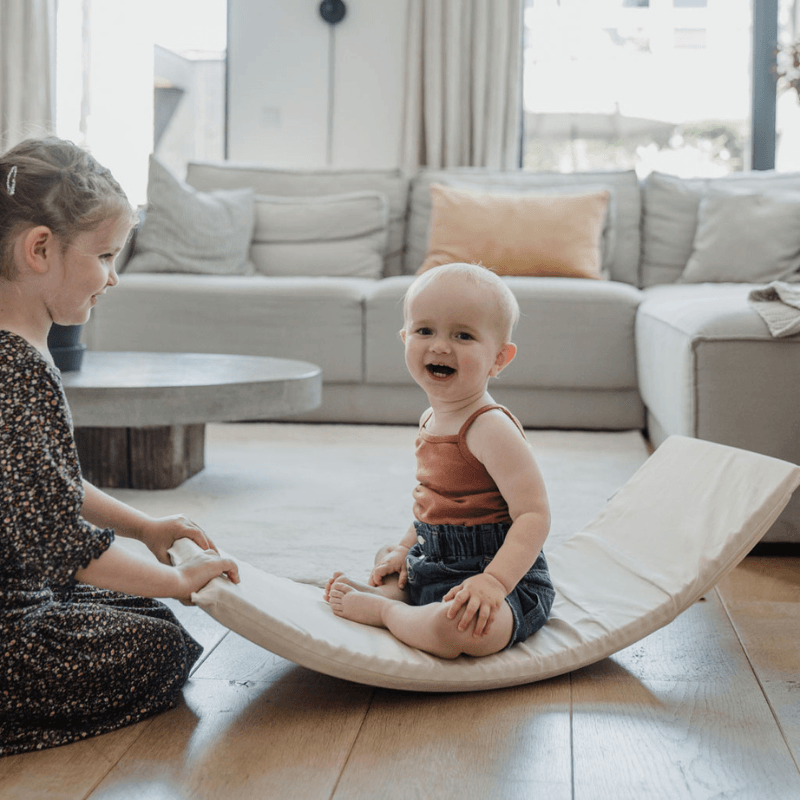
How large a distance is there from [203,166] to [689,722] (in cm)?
348

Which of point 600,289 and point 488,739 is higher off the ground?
point 600,289

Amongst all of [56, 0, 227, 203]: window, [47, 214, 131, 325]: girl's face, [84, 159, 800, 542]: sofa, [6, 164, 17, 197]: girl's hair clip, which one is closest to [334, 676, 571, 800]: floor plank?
[47, 214, 131, 325]: girl's face

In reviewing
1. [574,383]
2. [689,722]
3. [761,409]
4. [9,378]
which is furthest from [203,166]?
[689,722]

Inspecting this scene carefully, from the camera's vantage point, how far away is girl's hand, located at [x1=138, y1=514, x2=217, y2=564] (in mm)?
1243

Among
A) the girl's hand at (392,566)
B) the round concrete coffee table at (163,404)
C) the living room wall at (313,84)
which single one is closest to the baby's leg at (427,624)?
the girl's hand at (392,566)

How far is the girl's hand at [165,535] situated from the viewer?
1243mm

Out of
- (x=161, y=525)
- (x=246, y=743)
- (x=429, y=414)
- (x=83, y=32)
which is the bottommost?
(x=246, y=743)

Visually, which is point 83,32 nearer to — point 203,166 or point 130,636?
point 203,166

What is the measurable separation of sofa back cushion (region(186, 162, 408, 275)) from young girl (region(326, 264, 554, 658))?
9.08 feet

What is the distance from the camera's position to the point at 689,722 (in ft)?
3.68

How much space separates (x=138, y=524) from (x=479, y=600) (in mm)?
457

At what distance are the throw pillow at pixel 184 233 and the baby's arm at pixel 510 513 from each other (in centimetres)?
259

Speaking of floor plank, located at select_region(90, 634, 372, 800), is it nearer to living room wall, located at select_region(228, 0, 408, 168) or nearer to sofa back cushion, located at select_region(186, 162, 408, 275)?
sofa back cushion, located at select_region(186, 162, 408, 275)

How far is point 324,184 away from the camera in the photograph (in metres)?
4.04
